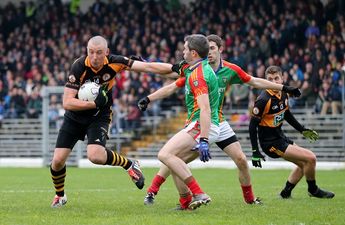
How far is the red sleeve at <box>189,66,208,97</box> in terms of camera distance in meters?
10.3

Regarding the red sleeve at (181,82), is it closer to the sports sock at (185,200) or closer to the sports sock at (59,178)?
the sports sock at (185,200)

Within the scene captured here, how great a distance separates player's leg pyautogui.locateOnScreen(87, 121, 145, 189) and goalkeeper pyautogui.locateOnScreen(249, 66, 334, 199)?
2.03 meters

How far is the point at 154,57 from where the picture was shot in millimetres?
29797

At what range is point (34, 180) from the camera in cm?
1922

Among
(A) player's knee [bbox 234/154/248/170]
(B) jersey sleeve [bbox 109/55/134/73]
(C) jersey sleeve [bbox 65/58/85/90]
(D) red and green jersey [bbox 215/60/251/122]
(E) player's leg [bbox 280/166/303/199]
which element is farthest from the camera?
(E) player's leg [bbox 280/166/303/199]

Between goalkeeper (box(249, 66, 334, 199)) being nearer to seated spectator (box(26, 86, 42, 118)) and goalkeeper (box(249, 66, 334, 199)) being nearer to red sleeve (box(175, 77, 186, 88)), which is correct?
red sleeve (box(175, 77, 186, 88))

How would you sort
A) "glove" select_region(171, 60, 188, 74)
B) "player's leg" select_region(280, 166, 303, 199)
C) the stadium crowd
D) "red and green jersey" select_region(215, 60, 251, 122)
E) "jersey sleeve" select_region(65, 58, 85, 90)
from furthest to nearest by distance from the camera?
the stadium crowd
"player's leg" select_region(280, 166, 303, 199)
"red and green jersey" select_region(215, 60, 251, 122)
"jersey sleeve" select_region(65, 58, 85, 90)
"glove" select_region(171, 60, 188, 74)

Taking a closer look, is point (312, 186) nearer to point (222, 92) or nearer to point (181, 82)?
point (222, 92)

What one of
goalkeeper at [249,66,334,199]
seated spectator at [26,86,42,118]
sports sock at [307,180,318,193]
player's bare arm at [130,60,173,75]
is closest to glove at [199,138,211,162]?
player's bare arm at [130,60,173,75]

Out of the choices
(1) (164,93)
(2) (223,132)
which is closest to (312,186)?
(2) (223,132)

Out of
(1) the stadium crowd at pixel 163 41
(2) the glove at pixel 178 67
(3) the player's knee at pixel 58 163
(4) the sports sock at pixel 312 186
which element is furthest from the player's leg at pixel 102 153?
(1) the stadium crowd at pixel 163 41

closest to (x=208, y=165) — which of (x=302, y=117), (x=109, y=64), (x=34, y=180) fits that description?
(x=302, y=117)

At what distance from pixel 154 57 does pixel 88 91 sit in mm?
18569

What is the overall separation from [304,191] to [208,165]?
1074 centimetres
